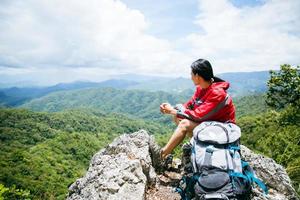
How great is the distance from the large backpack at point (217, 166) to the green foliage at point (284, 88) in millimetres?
17409

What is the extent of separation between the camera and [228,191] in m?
4.82

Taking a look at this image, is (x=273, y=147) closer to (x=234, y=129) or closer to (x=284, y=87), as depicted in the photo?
(x=284, y=87)

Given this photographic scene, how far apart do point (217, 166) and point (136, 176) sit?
2149 mm

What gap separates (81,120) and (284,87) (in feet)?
588

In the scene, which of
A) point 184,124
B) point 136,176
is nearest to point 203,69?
point 184,124

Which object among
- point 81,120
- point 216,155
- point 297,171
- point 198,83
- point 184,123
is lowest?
point 81,120

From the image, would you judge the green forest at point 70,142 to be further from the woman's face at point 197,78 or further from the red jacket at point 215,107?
the woman's face at point 197,78

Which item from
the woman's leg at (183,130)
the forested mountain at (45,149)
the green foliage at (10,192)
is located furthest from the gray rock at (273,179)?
the forested mountain at (45,149)

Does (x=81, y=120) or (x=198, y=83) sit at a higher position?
(x=198, y=83)

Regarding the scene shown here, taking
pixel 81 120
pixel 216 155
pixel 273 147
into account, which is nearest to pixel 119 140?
pixel 216 155

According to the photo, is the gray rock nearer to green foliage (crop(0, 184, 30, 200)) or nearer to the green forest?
the green forest

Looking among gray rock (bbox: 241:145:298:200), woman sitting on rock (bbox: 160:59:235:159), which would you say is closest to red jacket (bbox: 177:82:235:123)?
woman sitting on rock (bbox: 160:59:235:159)

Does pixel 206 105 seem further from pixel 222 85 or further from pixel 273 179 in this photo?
pixel 273 179

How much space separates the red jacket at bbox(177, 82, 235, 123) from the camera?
19.9 feet
